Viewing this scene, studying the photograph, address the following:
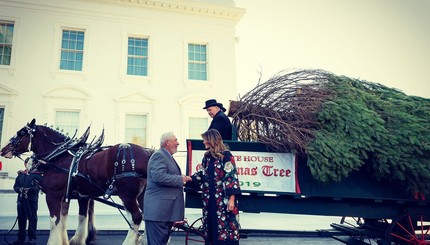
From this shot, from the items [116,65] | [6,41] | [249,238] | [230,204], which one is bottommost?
[249,238]

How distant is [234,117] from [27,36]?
10443 millimetres

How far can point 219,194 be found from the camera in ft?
11.3

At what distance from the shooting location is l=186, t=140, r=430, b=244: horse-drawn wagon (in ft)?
12.7

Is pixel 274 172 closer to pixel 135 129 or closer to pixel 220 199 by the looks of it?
pixel 220 199

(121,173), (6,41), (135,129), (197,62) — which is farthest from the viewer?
(197,62)

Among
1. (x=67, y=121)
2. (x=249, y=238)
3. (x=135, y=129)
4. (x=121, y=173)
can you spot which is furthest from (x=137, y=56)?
(x=249, y=238)

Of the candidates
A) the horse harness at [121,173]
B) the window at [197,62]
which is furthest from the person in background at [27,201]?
the window at [197,62]

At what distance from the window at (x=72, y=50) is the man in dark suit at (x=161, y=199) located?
9.65 metres

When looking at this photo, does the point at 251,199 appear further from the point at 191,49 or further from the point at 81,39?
the point at 81,39

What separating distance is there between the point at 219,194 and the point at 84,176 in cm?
254

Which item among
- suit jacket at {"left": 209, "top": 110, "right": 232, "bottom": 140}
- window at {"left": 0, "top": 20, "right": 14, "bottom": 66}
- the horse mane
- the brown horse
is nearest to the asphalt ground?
the brown horse

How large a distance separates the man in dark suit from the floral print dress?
1.03 feet

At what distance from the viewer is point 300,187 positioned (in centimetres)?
388

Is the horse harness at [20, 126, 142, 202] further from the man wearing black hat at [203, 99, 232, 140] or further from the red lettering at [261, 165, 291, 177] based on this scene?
the red lettering at [261, 165, 291, 177]
